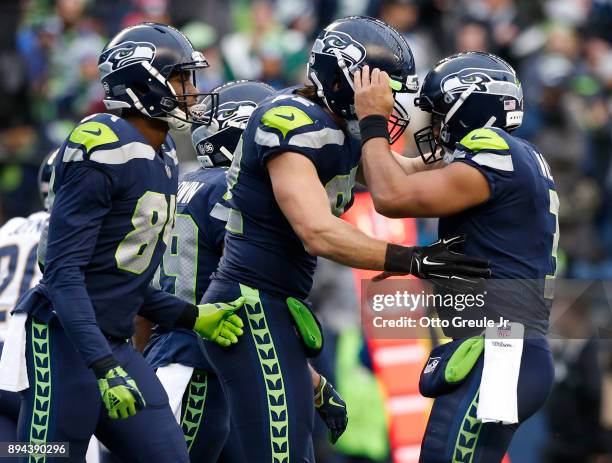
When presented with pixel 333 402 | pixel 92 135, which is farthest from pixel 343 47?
pixel 333 402

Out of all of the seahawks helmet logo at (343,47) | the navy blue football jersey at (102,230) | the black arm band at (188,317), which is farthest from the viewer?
the black arm band at (188,317)

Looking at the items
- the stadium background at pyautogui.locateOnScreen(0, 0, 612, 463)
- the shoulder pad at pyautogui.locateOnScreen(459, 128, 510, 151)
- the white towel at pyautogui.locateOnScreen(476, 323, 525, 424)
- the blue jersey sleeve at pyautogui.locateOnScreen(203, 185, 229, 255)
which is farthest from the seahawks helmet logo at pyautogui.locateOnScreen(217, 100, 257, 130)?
the stadium background at pyautogui.locateOnScreen(0, 0, 612, 463)

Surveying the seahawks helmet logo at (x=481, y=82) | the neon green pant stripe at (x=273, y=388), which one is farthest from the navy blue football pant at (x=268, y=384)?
the seahawks helmet logo at (x=481, y=82)

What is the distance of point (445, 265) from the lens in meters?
4.96

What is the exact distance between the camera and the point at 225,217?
5.96 m

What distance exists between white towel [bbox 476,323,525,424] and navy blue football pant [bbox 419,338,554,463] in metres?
0.05

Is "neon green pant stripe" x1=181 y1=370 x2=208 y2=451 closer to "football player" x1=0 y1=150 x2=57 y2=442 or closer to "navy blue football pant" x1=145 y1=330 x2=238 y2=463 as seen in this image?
"navy blue football pant" x1=145 y1=330 x2=238 y2=463

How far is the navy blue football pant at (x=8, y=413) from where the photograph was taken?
6.16m

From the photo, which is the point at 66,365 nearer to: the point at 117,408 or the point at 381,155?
the point at 117,408

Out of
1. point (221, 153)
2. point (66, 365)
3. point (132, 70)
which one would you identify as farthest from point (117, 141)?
point (221, 153)

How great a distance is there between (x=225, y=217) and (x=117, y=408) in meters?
1.45

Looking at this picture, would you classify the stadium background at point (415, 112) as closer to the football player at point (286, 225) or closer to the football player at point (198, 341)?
the football player at point (198, 341)

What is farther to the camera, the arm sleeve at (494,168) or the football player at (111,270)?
the arm sleeve at (494,168)

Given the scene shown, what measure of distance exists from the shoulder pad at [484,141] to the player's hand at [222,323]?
Result: 113 cm
